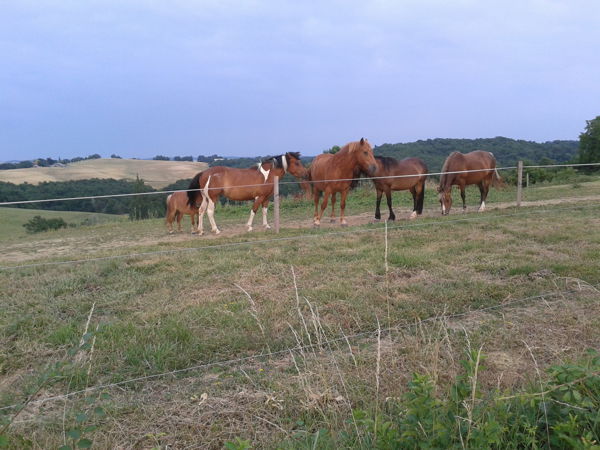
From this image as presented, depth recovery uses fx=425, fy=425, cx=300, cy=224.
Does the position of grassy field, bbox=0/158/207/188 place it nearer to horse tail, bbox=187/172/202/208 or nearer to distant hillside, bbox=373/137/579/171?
distant hillside, bbox=373/137/579/171

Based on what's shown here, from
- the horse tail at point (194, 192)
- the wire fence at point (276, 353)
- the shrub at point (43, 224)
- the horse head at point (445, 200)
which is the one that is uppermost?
the horse tail at point (194, 192)

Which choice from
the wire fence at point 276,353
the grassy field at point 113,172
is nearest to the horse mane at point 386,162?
the wire fence at point 276,353

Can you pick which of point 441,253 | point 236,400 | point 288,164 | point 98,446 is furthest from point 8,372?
point 288,164

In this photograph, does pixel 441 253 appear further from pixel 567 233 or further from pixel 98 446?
pixel 98 446

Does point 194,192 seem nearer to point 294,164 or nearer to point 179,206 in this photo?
point 179,206

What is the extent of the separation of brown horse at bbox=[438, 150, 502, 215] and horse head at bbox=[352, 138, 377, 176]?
218 centimetres

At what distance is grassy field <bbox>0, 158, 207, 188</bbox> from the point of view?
3456 cm

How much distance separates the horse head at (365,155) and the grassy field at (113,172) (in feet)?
77.2

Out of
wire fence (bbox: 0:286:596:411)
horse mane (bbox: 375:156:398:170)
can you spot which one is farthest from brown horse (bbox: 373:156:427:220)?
wire fence (bbox: 0:286:596:411)

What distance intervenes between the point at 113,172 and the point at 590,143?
42.5m

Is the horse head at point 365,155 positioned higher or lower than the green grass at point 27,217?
higher

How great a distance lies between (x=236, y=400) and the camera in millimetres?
2484

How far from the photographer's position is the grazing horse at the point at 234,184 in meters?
8.62

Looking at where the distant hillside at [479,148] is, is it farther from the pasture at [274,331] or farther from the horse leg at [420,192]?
the pasture at [274,331]
